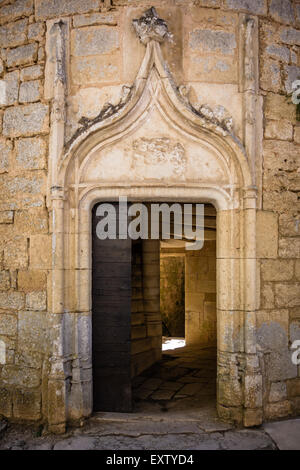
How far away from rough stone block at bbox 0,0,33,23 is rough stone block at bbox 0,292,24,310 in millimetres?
2657

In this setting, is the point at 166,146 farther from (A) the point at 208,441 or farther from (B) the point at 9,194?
(A) the point at 208,441

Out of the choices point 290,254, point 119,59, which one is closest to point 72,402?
point 290,254

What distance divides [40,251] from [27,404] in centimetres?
139

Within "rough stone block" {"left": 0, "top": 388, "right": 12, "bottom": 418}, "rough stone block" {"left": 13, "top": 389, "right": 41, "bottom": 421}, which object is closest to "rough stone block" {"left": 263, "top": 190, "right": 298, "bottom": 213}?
"rough stone block" {"left": 13, "top": 389, "right": 41, "bottom": 421}

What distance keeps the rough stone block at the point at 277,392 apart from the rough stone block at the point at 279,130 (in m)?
2.28

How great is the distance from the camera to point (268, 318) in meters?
3.60

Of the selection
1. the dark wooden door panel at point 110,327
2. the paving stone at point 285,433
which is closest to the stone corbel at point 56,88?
the dark wooden door panel at point 110,327

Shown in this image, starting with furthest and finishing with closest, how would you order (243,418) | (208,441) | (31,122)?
1. (31,122)
2. (243,418)
3. (208,441)

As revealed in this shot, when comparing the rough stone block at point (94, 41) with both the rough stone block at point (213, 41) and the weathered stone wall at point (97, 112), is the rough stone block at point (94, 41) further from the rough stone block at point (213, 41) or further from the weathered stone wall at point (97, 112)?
the rough stone block at point (213, 41)

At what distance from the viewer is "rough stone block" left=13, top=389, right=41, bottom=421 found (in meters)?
3.54

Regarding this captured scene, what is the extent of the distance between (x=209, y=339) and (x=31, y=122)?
18.5ft

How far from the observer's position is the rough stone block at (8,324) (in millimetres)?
3707

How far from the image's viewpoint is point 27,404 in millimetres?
3578

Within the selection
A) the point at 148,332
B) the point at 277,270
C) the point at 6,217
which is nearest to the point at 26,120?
the point at 6,217
